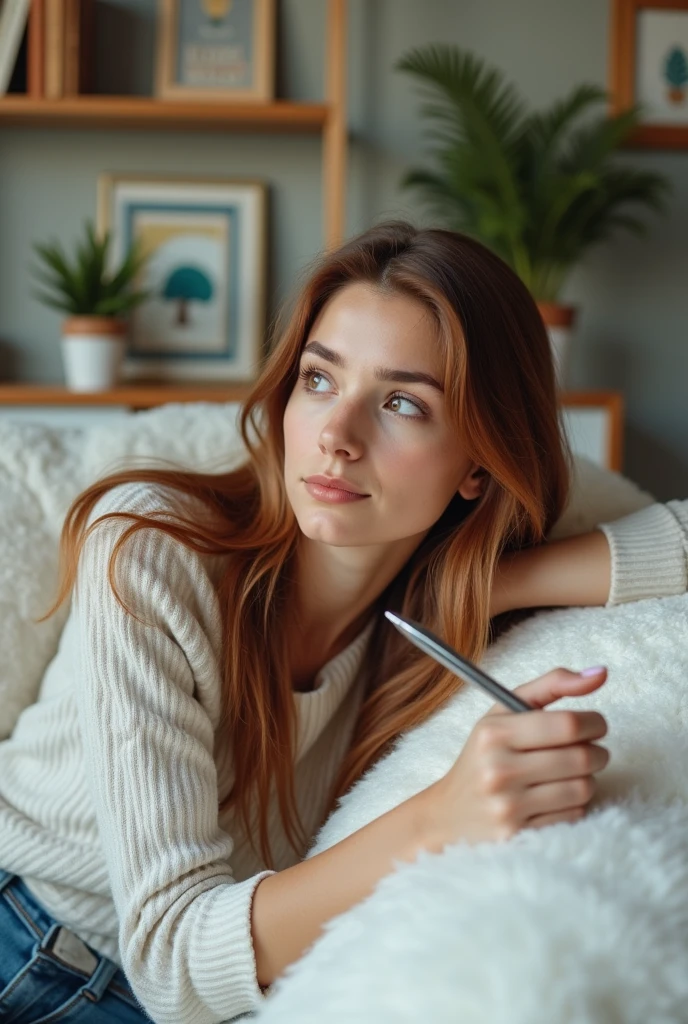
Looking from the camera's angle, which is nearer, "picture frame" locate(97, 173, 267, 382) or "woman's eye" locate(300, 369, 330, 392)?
"woman's eye" locate(300, 369, 330, 392)

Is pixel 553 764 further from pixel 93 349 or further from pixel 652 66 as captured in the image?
pixel 652 66

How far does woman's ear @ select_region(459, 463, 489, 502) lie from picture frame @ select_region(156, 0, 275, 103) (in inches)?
86.8

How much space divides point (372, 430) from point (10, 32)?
236cm

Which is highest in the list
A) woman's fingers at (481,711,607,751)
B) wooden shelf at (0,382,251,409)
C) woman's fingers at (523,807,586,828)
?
woman's fingers at (481,711,607,751)

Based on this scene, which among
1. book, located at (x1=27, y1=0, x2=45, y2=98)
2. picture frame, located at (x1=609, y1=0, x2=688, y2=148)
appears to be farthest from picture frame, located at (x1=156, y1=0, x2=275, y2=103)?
picture frame, located at (x1=609, y1=0, x2=688, y2=148)

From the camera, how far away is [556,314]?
2973 millimetres

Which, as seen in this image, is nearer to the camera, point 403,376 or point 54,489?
point 403,376

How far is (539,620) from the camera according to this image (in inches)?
47.4

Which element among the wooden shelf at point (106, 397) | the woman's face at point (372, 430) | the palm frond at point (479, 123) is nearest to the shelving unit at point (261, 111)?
the palm frond at point (479, 123)

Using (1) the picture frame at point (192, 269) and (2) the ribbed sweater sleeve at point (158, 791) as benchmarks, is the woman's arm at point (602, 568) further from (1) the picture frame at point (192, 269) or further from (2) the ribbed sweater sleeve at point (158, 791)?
(1) the picture frame at point (192, 269)

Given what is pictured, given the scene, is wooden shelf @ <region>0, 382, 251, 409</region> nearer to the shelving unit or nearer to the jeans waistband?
the shelving unit

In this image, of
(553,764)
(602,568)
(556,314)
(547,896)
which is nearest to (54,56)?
(556,314)

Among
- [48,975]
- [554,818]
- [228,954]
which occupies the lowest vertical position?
[48,975]

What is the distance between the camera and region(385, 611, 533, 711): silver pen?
2.42 feet
